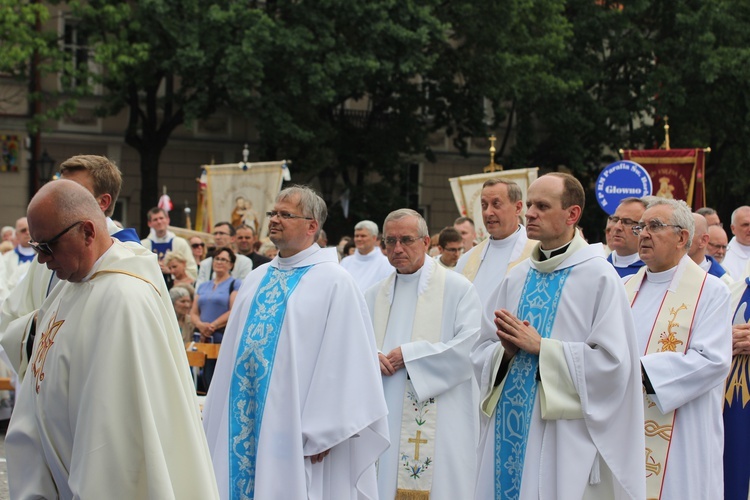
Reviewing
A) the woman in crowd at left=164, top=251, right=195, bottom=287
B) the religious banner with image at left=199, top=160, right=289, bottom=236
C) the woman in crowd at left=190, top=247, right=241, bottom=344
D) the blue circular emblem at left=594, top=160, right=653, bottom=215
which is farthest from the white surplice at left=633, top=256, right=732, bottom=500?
the religious banner with image at left=199, top=160, right=289, bottom=236

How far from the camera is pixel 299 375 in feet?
18.5

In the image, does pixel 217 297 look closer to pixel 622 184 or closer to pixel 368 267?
pixel 368 267

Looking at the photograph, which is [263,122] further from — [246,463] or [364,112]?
[246,463]

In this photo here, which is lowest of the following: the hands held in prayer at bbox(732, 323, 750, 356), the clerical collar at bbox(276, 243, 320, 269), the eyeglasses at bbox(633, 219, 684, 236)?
the hands held in prayer at bbox(732, 323, 750, 356)

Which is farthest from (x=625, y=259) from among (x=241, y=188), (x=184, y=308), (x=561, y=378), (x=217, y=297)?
(x=241, y=188)

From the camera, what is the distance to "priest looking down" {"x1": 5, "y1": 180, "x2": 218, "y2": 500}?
3201mm

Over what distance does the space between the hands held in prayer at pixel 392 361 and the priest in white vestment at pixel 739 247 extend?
4.70 metres

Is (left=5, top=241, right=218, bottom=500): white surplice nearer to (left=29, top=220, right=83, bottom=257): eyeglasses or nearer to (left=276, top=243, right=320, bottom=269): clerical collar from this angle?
(left=29, top=220, right=83, bottom=257): eyeglasses

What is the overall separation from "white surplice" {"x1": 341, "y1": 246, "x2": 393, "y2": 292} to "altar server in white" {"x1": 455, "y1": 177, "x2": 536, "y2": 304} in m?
3.72

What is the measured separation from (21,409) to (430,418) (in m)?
3.79

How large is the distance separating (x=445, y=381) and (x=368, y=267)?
558 cm

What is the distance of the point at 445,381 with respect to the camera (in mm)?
6793

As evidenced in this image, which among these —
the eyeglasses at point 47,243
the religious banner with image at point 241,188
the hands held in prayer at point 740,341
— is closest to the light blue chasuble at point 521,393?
the hands held in prayer at point 740,341

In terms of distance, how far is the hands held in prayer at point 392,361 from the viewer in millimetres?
6824
